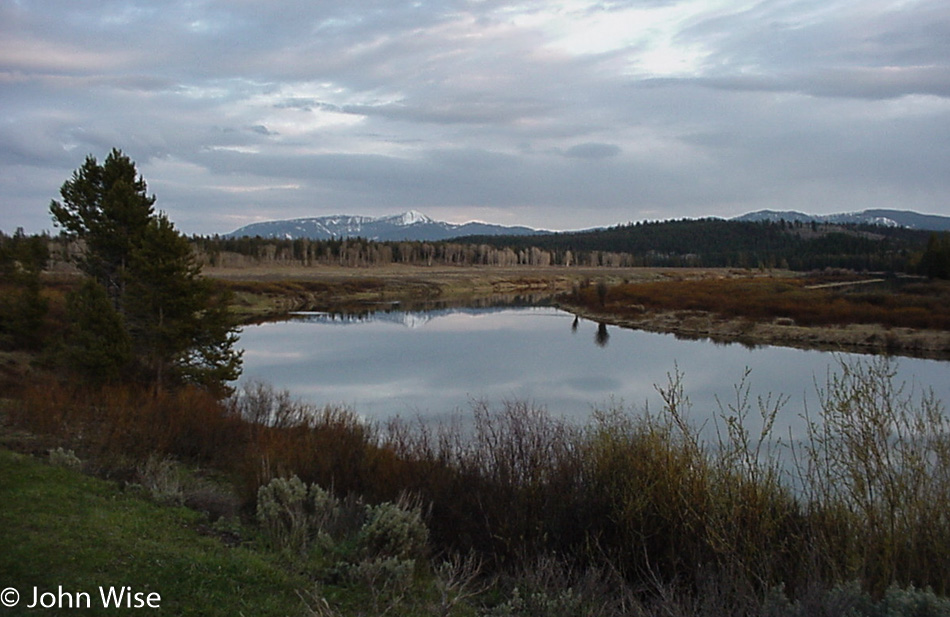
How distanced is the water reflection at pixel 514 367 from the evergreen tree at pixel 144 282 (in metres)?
3.45

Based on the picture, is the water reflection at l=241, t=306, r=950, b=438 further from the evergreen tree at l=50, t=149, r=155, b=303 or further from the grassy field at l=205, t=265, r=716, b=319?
the grassy field at l=205, t=265, r=716, b=319

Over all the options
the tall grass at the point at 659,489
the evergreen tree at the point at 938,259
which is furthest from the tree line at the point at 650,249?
the tall grass at the point at 659,489

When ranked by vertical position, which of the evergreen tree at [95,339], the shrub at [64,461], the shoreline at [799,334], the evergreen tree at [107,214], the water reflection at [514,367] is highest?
the evergreen tree at [107,214]

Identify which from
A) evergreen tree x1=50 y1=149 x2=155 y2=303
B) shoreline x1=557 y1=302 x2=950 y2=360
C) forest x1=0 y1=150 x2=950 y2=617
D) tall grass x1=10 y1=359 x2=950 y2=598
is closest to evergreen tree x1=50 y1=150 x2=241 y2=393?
evergreen tree x1=50 y1=149 x2=155 y2=303

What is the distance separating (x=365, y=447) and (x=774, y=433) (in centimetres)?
940

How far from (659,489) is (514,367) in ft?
61.3

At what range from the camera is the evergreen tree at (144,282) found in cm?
1712

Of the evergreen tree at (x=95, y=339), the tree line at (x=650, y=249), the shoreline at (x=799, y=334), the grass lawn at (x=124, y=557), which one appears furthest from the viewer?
the tree line at (x=650, y=249)

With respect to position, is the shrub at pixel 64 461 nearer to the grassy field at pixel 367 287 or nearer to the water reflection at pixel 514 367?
the water reflection at pixel 514 367

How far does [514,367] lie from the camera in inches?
1044

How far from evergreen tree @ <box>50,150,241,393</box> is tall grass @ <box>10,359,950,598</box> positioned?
216 inches

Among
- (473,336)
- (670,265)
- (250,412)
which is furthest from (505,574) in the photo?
(670,265)

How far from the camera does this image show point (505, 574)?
7.00 meters

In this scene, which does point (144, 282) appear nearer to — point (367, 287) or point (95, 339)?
point (95, 339)
